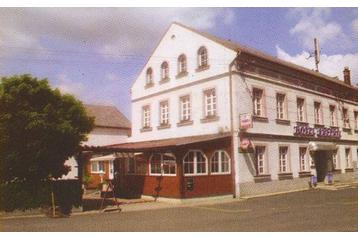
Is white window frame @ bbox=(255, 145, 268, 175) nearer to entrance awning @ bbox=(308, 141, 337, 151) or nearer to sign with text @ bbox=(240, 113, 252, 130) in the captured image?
sign with text @ bbox=(240, 113, 252, 130)

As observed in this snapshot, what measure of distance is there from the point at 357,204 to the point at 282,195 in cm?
485

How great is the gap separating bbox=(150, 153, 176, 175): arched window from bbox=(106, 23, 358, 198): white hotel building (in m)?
0.05

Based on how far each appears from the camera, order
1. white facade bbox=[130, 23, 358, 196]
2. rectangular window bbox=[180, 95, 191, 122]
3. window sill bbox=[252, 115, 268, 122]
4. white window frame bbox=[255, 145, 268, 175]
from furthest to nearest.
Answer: rectangular window bbox=[180, 95, 191, 122]
white window frame bbox=[255, 145, 268, 175]
window sill bbox=[252, 115, 268, 122]
white facade bbox=[130, 23, 358, 196]

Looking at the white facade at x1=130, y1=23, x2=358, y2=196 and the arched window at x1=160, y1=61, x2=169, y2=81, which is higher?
the arched window at x1=160, y1=61, x2=169, y2=81

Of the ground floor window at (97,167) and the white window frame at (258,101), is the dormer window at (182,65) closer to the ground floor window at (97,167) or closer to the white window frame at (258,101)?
the white window frame at (258,101)

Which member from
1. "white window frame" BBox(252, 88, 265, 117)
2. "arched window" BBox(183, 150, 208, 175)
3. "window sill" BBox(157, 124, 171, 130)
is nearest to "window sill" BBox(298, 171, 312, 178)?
"white window frame" BBox(252, 88, 265, 117)

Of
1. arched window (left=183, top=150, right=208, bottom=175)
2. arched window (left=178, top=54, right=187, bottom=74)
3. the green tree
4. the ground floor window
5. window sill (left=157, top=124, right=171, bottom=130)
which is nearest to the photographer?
the green tree

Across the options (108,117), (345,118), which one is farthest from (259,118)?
(108,117)

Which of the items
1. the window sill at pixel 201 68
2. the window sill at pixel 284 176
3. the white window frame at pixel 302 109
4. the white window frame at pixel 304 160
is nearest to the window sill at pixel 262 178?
the window sill at pixel 284 176

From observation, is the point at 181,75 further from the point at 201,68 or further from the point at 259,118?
the point at 259,118

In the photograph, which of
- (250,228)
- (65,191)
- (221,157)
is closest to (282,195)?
(221,157)

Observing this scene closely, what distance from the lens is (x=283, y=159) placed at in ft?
75.7

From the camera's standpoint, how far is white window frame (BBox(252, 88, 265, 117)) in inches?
850

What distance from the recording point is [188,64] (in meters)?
23.2
